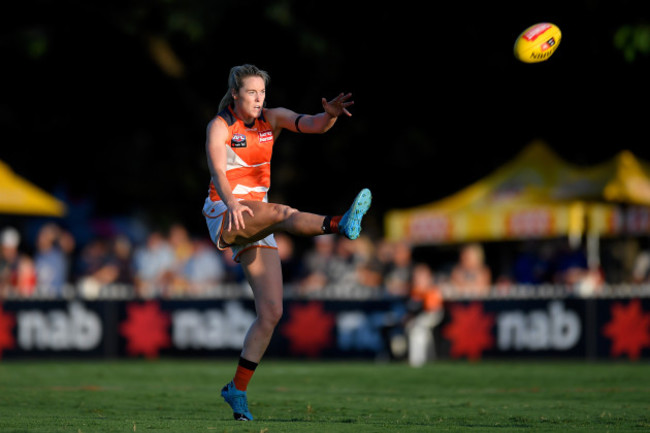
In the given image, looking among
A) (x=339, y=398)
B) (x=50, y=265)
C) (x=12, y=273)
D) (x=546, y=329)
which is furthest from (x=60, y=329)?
(x=339, y=398)

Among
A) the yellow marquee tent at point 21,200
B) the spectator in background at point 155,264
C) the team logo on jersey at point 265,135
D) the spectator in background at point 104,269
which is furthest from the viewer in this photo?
the yellow marquee tent at point 21,200

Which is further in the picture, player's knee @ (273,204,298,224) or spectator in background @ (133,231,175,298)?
spectator in background @ (133,231,175,298)

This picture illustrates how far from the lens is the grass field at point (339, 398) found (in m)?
7.57

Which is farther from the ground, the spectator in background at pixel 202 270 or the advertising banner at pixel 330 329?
the spectator in background at pixel 202 270

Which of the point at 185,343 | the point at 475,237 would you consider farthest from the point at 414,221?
the point at 185,343

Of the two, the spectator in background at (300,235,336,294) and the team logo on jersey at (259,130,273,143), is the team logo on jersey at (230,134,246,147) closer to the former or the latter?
the team logo on jersey at (259,130,273,143)

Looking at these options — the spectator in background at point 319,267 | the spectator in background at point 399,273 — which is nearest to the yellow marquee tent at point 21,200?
the spectator in background at point 319,267

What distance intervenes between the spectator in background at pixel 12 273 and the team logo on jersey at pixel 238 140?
10.4m

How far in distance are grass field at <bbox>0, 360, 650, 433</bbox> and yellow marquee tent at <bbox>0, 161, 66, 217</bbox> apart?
431cm

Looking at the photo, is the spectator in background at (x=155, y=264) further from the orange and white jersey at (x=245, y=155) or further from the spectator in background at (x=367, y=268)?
the orange and white jersey at (x=245, y=155)

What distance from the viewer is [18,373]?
13.8 m

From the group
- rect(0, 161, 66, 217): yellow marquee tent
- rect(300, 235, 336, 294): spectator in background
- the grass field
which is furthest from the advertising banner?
rect(0, 161, 66, 217): yellow marquee tent

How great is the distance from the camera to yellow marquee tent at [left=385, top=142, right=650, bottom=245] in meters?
17.1

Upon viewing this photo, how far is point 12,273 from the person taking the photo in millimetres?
18156
